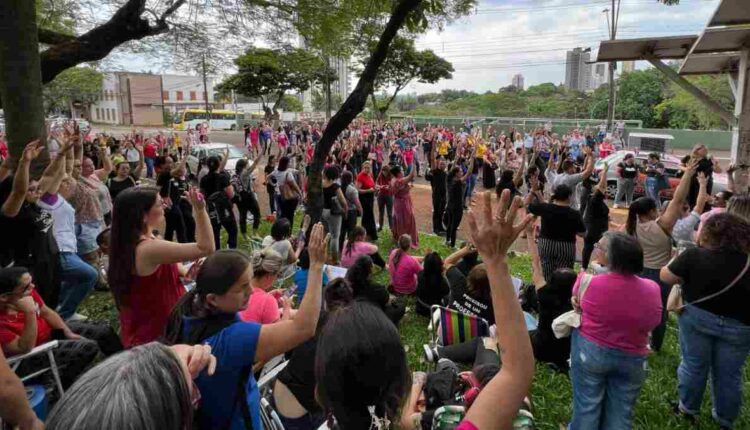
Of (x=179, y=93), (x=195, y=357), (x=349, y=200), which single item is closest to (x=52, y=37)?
(x=349, y=200)

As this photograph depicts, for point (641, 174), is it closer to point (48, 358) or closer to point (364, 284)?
point (364, 284)

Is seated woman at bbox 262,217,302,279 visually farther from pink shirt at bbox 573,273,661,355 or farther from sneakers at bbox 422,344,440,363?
pink shirt at bbox 573,273,661,355

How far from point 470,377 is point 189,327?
1.51 m

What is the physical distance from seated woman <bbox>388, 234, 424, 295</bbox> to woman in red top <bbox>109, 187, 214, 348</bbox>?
336 centimetres

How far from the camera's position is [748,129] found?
21.9 feet

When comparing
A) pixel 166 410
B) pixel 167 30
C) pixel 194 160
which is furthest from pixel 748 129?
pixel 194 160

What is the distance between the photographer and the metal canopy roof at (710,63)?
24.7 ft

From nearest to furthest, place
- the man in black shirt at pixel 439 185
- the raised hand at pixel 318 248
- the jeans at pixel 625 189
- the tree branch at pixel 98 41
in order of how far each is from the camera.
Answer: the raised hand at pixel 318 248
the tree branch at pixel 98 41
the man in black shirt at pixel 439 185
the jeans at pixel 625 189

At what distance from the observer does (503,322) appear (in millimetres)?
1422

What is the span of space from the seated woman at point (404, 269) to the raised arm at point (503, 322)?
14.3ft

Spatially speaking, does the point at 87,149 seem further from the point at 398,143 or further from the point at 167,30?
the point at 398,143

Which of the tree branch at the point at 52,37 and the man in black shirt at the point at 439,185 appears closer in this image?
the tree branch at the point at 52,37

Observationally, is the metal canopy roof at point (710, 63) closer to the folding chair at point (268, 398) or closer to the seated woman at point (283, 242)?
the seated woman at point (283, 242)

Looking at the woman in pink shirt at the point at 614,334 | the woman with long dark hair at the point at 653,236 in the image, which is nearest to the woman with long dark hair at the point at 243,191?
the woman with long dark hair at the point at 653,236
